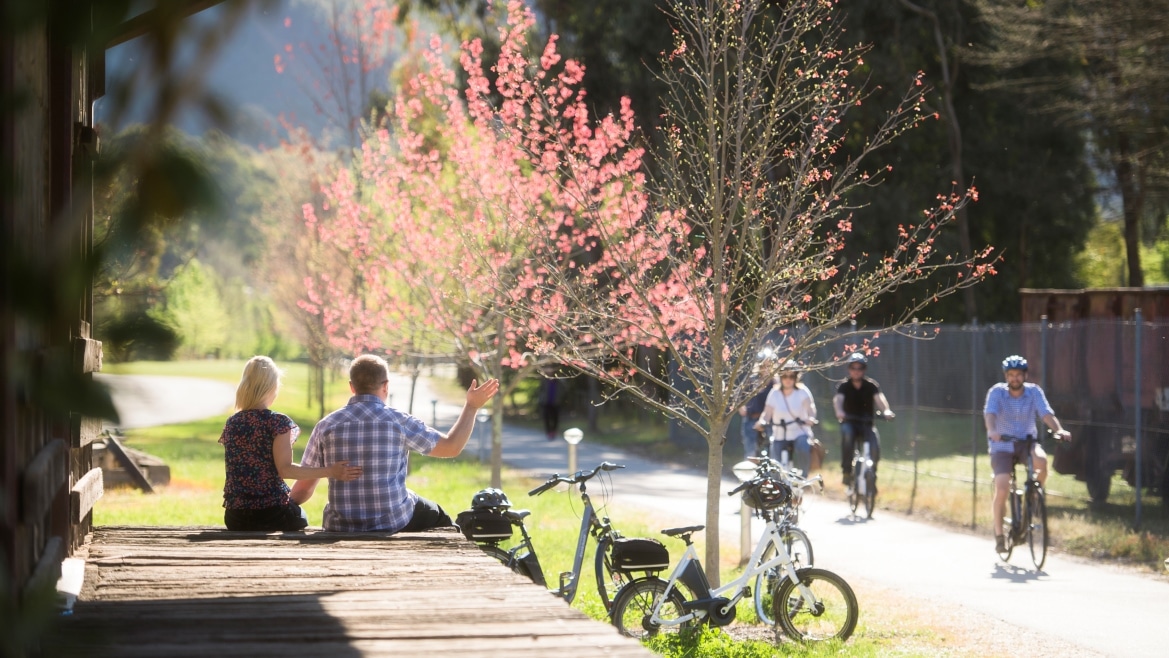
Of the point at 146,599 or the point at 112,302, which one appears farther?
the point at 146,599

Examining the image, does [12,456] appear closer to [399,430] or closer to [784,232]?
[399,430]

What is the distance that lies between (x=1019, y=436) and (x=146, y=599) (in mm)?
9421

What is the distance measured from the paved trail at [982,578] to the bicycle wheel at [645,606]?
2.23 m

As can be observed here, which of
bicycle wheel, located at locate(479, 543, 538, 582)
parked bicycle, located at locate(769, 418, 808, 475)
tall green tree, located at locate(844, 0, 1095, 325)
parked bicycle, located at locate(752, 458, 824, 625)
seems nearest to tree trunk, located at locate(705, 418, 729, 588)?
parked bicycle, located at locate(752, 458, 824, 625)

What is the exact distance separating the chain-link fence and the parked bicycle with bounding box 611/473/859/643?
4.74 meters

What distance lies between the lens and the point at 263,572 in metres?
5.51

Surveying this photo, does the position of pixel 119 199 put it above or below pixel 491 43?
below

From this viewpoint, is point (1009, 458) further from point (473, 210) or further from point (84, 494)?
point (84, 494)

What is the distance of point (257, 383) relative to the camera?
7.42 metres

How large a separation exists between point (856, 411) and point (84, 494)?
39.6 feet

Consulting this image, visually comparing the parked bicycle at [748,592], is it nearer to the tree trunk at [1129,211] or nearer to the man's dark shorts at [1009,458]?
the man's dark shorts at [1009,458]

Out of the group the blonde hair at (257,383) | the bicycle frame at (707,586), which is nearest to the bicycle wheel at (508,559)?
the bicycle frame at (707,586)

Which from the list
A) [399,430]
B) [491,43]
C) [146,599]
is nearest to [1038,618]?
[399,430]

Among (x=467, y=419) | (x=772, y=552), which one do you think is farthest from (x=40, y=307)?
(x=772, y=552)
